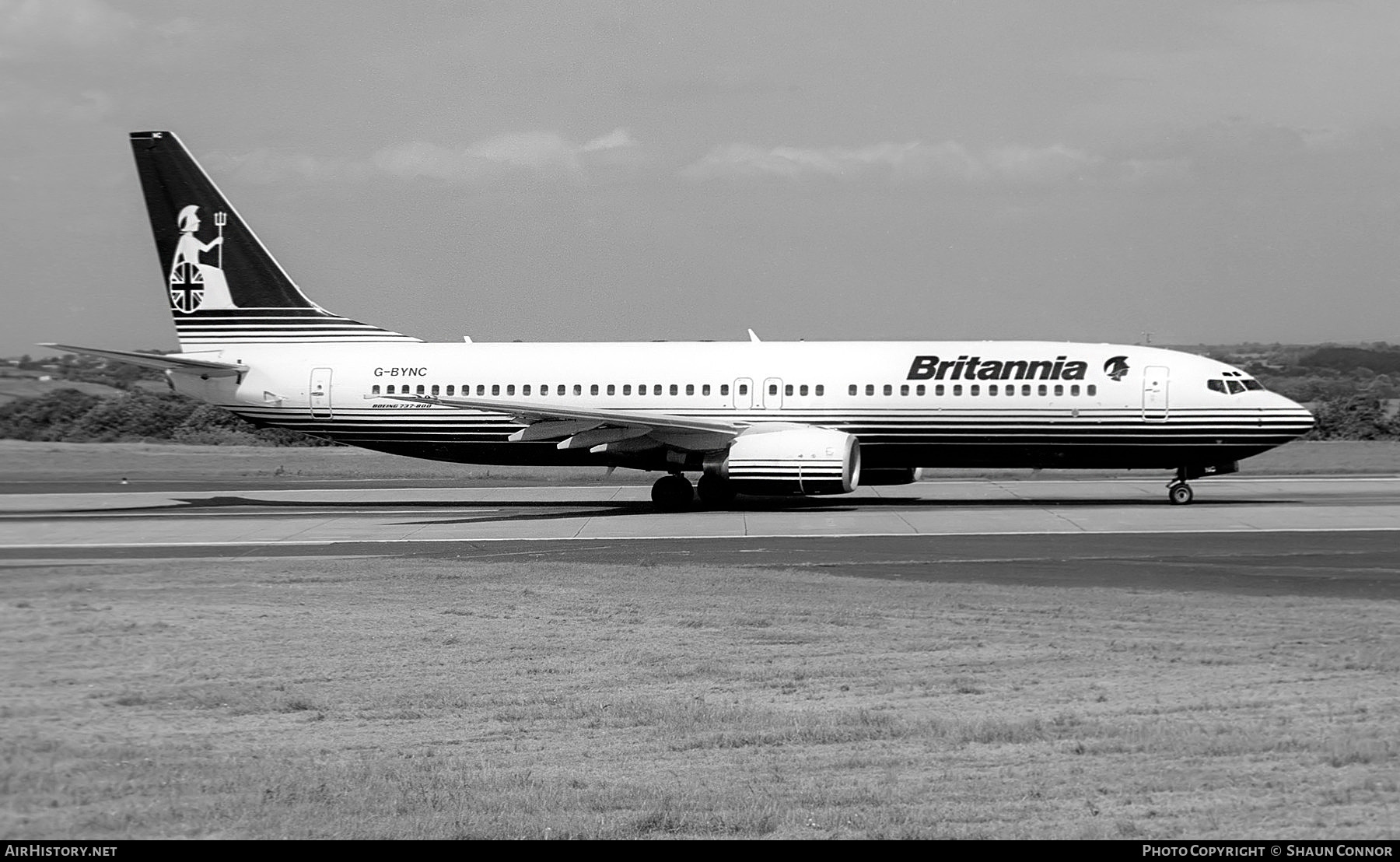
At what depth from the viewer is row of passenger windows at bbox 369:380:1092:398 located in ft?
97.6

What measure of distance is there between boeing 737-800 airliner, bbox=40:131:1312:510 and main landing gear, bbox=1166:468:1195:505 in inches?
1.9

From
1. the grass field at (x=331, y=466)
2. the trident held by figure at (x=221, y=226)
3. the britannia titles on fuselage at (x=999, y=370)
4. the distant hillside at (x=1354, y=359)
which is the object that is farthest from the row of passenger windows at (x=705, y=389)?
the distant hillside at (x=1354, y=359)

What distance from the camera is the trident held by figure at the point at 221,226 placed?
111 ft

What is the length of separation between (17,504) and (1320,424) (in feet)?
147

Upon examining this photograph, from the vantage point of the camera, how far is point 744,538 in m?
25.1

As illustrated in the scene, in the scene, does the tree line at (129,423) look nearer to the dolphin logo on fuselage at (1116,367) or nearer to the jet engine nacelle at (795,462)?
the jet engine nacelle at (795,462)

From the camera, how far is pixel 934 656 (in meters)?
12.9

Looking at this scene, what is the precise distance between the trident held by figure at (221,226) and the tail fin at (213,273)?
18mm

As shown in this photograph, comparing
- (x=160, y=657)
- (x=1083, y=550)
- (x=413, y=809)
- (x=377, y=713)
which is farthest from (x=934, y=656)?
(x=1083, y=550)

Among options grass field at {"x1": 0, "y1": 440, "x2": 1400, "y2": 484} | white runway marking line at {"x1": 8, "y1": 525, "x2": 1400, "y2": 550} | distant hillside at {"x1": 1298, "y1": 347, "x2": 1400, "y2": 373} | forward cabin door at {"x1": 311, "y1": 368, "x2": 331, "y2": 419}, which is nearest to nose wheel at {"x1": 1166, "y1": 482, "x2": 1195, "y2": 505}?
white runway marking line at {"x1": 8, "y1": 525, "x2": 1400, "y2": 550}

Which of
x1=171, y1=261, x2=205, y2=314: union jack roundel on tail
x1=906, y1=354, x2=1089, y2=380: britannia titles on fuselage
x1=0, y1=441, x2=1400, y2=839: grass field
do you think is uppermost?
x1=171, y1=261, x2=205, y2=314: union jack roundel on tail

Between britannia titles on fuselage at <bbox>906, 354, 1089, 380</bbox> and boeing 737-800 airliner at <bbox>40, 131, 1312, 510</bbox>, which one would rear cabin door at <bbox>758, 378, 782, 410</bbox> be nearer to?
boeing 737-800 airliner at <bbox>40, 131, 1312, 510</bbox>

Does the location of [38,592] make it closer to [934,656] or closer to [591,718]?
[591,718]

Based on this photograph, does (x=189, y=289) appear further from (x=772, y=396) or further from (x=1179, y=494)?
(x=1179, y=494)
